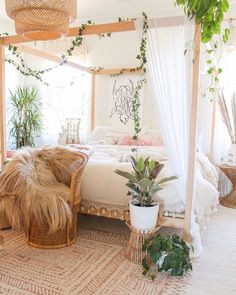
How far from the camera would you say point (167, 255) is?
212 centimetres

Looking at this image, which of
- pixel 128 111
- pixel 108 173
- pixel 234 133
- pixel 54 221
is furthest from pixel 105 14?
pixel 54 221

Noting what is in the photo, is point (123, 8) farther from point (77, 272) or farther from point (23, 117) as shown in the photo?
point (77, 272)

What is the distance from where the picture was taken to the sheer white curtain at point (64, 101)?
555 centimetres

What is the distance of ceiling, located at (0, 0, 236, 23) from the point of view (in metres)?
4.73

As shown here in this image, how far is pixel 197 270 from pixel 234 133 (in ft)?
7.77

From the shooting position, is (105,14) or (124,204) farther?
(105,14)

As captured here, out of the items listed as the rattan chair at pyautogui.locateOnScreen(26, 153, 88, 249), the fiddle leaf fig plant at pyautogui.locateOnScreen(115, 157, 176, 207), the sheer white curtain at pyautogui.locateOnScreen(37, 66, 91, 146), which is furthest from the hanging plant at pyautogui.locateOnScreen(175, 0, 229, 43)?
the sheer white curtain at pyautogui.locateOnScreen(37, 66, 91, 146)

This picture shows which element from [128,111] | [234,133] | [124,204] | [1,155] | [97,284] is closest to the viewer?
[97,284]

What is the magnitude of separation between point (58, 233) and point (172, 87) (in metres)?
1.58

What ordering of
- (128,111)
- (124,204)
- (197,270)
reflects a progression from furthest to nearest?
(128,111) < (124,204) < (197,270)

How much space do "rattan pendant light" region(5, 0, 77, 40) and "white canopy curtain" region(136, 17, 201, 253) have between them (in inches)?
24.2

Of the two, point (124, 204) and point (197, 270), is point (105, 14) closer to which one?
point (124, 204)

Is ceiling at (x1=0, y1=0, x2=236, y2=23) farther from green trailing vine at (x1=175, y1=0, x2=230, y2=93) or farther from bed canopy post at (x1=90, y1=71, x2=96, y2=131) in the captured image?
green trailing vine at (x1=175, y1=0, x2=230, y2=93)

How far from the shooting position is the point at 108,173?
2.73m
